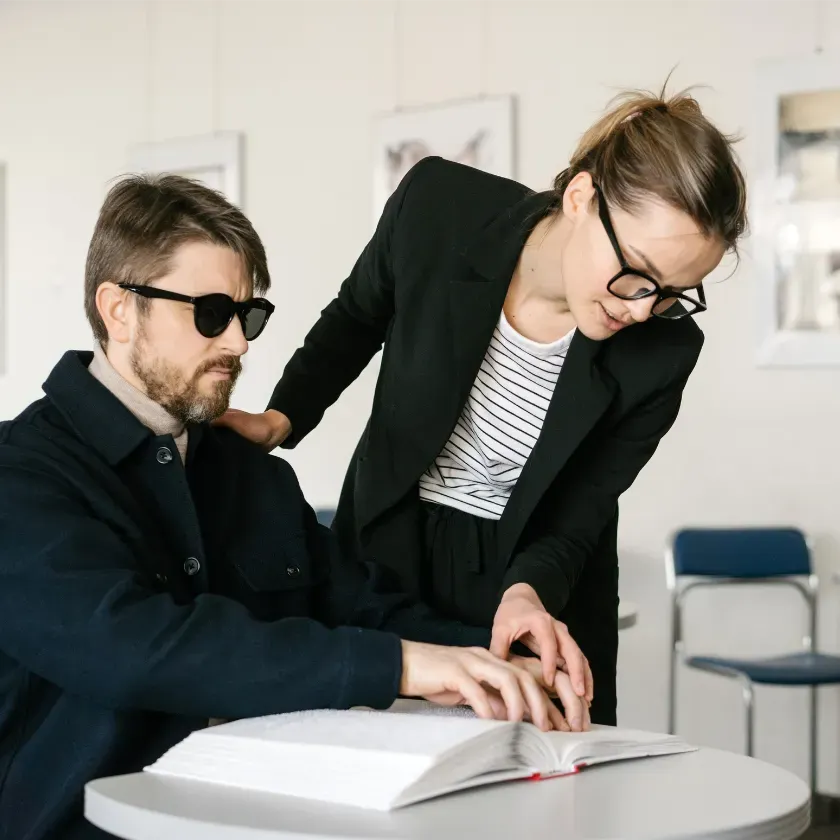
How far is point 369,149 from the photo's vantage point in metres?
4.80

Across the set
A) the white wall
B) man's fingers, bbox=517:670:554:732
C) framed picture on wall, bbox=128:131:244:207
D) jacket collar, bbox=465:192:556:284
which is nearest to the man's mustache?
jacket collar, bbox=465:192:556:284

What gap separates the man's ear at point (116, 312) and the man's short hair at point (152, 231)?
0.05 ft

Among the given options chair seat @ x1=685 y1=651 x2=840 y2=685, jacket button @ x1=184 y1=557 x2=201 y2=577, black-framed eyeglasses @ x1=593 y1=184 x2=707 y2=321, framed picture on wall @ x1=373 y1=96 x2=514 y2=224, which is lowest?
chair seat @ x1=685 y1=651 x2=840 y2=685

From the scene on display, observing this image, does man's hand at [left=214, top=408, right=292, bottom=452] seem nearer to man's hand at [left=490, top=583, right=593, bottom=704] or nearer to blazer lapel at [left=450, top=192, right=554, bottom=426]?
blazer lapel at [left=450, top=192, right=554, bottom=426]

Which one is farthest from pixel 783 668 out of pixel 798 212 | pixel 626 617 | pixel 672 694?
pixel 798 212

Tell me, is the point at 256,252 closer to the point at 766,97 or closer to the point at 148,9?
the point at 766,97

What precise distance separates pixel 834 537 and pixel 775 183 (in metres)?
1.19

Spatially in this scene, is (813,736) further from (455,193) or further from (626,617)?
(455,193)

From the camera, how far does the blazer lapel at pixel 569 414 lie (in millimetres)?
1694

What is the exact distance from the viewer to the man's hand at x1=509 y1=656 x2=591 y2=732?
1.19 metres

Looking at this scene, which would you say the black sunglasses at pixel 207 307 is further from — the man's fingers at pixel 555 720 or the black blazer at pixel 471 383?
the man's fingers at pixel 555 720

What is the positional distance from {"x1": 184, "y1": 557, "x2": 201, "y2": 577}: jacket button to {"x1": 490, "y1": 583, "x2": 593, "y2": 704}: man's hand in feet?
1.14

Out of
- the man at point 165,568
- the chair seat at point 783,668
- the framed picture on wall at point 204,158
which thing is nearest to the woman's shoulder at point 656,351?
the man at point 165,568

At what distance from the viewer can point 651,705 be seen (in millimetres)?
4258
